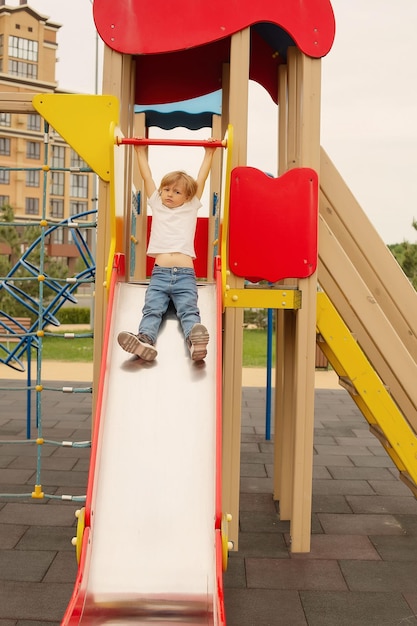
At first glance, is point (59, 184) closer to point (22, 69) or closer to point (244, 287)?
point (22, 69)

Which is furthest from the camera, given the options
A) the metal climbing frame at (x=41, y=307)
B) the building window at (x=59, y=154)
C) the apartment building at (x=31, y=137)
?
the building window at (x=59, y=154)

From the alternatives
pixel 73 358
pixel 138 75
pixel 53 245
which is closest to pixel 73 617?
pixel 138 75

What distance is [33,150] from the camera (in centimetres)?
5134

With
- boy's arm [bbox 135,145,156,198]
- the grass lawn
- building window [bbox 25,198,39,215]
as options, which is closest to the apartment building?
building window [bbox 25,198,39,215]

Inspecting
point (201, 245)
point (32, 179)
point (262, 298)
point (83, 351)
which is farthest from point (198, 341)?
point (32, 179)

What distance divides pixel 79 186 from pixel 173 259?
54.9 m

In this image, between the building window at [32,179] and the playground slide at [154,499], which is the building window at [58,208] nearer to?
the building window at [32,179]

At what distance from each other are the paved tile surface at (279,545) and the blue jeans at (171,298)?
4.42 feet

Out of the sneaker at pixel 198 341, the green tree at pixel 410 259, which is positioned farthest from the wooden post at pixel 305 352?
the green tree at pixel 410 259

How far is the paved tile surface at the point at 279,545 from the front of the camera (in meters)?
3.31

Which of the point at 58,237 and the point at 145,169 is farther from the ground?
the point at 58,237

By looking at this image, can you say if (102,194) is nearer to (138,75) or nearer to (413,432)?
(138,75)

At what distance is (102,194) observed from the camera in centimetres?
410

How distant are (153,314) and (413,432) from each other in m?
1.80
